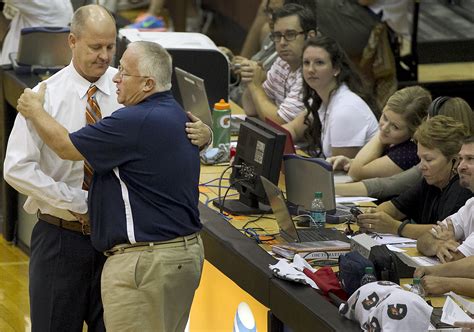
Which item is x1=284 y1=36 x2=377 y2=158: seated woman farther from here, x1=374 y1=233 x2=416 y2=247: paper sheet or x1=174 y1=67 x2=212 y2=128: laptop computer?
x1=374 y1=233 x2=416 y2=247: paper sheet

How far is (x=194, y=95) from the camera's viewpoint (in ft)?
22.1

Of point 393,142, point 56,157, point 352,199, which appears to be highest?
point 56,157

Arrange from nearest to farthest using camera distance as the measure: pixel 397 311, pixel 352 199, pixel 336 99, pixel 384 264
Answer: pixel 397 311 → pixel 384 264 → pixel 352 199 → pixel 336 99

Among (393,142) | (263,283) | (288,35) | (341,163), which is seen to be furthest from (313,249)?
(288,35)

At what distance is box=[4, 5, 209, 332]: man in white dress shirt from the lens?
4551mm

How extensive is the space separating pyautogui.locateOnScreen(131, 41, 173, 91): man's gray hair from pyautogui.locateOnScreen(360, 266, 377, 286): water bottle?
996 millimetres

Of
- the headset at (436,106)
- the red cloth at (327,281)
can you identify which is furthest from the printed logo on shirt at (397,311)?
the headset at (436,106)

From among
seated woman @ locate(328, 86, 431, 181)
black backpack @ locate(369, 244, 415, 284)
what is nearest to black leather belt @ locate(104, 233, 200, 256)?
black backpack @ locate(369, 244, 415, 284)

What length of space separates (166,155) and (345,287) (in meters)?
0.84

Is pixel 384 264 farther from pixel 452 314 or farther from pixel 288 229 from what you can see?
pixel 288 229

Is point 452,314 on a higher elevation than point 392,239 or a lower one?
higher

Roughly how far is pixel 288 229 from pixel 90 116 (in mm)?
1064

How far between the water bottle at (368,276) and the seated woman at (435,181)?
913mm

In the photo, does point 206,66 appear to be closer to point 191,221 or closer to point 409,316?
point 191,221
